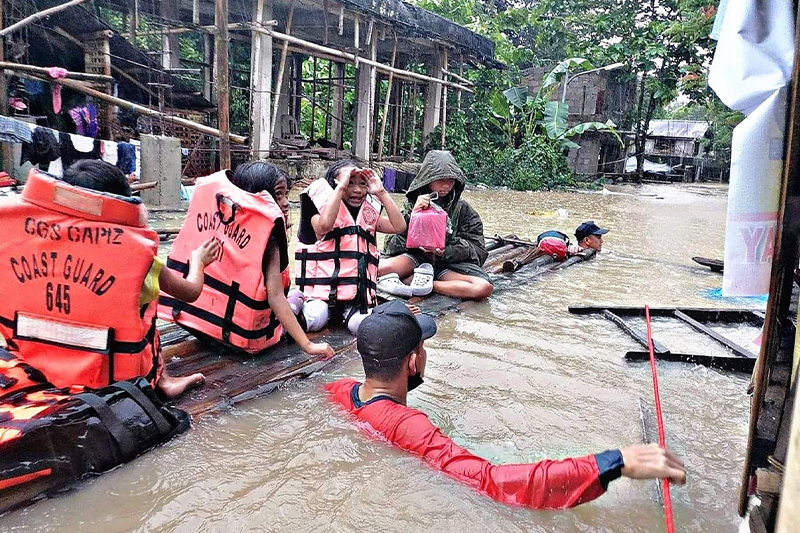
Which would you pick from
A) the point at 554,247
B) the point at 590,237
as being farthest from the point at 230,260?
the point at 590,237

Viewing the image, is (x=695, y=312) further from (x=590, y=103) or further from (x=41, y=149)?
(x=590, y=103)

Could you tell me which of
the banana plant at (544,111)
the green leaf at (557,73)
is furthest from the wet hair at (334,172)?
the banana plant at (544,111)

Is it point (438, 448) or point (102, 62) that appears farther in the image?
point (102, 62)

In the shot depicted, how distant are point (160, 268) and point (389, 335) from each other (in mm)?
1038

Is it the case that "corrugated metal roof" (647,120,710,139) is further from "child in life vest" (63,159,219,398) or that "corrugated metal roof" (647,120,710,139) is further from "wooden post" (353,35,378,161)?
"child in life vest" (63,159,219,398)

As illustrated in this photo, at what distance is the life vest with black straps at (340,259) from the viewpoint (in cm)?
404

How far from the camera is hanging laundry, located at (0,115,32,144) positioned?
301 inches

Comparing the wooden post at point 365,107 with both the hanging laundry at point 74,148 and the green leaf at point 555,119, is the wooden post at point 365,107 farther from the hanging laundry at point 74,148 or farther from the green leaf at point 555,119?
the green leaf at point 555,119

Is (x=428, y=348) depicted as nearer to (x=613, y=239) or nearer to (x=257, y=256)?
(x=257, y=256)

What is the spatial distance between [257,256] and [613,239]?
765 cm

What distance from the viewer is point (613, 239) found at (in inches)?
382

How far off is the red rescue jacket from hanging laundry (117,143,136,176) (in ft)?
25.9

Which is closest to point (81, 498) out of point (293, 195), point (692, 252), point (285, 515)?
point (285, 515)

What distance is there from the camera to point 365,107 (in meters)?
14.2
